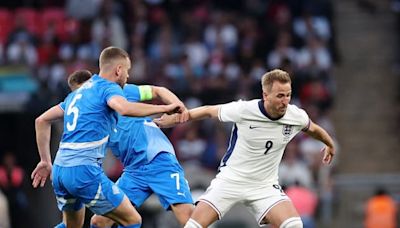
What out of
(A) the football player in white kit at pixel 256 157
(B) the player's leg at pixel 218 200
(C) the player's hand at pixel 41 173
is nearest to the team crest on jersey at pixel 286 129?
(A) the football player in white kit at pixel 256 157

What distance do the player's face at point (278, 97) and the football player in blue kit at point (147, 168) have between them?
131 cm

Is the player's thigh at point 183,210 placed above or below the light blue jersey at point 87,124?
below

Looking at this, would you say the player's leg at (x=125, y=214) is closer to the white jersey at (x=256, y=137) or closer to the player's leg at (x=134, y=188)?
the player's leg at (x=134, y=188)

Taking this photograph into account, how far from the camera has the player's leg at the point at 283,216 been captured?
452 inches

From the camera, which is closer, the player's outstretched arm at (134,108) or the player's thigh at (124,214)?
the player's outstretched arm at (134,108)

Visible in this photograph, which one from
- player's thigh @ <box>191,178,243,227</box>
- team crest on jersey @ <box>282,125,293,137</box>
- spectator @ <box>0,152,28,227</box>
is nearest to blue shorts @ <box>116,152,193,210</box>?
player's thigh @ <box>191,178,243,227</box>

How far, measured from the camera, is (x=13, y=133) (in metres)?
22.1

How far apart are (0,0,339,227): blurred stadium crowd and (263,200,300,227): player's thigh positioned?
7658mm

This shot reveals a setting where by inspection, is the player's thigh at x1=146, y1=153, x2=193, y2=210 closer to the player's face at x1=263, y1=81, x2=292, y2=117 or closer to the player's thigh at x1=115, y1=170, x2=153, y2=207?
the player's thigh at x1=115, y1=170, x2=153, y2=207

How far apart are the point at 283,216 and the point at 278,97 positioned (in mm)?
1188

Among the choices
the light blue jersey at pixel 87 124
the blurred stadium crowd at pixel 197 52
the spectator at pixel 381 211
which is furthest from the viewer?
the blurred stadium crowd at pixel 197 52

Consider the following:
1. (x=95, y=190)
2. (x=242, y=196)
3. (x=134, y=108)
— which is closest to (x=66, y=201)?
(x=95, y=190)

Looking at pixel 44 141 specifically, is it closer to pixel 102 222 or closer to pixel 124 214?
pixel 102 222

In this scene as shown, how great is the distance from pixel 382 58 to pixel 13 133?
7.56 metres
